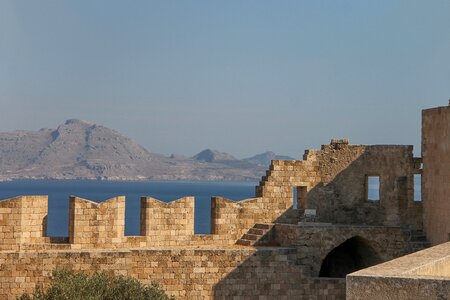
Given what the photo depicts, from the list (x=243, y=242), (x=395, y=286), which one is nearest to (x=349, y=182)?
(x=243, y=242)

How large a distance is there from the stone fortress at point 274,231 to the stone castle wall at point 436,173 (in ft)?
0.07

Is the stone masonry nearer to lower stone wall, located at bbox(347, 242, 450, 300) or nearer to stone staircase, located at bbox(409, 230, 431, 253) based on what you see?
stone staircase, located at bbox(409, 230, 431, 253)

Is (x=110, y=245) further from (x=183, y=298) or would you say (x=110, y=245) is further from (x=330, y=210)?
(x=330, y=210)

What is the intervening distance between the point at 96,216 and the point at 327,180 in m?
5.89

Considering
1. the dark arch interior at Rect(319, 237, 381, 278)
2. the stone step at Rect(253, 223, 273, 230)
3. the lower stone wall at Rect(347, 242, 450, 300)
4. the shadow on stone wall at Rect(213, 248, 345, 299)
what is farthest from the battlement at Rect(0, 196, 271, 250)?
the lower stone wall at Rect(347, 242, 450, 300)

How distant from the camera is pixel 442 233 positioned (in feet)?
64.5

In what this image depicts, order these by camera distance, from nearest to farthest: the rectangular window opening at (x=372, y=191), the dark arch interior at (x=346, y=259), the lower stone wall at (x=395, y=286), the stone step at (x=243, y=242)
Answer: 1. the lower stone wall at (x=395, y=286)
2. the stone step at (x=243, y=242)
3. the dark arch interior at (x=346, y=259)
4. the rectangular window opening at (x=372, y=191)

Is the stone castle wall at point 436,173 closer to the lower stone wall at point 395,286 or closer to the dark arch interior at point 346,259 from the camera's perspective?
the dark arch interior at point 346,259

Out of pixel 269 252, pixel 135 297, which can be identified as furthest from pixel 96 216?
pixel 269 252

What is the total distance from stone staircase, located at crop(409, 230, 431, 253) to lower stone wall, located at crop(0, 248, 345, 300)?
187cm

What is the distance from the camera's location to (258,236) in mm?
20641

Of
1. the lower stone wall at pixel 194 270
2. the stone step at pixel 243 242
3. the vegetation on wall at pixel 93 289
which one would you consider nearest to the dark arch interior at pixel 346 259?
the lower stone wall at pixel 194 270

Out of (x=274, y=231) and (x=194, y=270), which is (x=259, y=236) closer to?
(x=274, y=231)

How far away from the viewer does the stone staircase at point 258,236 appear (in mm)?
20609
